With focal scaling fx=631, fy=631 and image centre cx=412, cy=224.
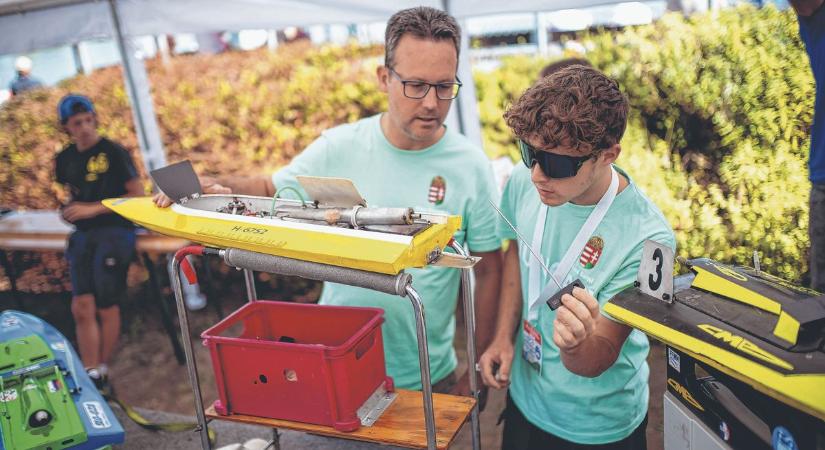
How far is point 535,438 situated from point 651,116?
124 inches

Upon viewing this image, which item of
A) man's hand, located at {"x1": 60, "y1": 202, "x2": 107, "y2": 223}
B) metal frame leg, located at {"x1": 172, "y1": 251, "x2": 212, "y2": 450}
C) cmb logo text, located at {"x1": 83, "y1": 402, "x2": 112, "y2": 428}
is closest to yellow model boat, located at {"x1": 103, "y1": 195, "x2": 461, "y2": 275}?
metal frame leg, located at {"x1": 172, "y1": 251, "x2": 212, "y2": 450}

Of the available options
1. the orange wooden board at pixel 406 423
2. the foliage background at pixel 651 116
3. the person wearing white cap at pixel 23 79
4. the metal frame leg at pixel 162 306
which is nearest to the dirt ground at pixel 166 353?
the metal frame leg at pixel 162 306

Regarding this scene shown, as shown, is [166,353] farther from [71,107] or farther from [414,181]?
[414,181]

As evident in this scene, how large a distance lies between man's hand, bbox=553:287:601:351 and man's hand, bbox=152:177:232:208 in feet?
4.68

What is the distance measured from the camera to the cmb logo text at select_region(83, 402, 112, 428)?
2.63 metres

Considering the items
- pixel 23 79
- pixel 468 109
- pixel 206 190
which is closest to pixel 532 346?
pixel 206 190

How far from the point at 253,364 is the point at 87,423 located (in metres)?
1.00

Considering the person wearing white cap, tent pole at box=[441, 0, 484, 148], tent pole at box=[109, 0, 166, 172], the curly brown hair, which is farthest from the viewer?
the person wearing white cap

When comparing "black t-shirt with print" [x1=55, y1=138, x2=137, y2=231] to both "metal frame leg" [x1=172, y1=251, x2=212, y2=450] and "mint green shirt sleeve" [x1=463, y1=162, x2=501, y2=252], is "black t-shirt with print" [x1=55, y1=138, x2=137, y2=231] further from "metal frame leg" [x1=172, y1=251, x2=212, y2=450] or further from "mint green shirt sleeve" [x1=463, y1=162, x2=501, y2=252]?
"mint green shirt sleeve" [x1=463, y1=162, x2=501, y2=252]

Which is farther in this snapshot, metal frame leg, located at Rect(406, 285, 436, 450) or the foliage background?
the foliage background

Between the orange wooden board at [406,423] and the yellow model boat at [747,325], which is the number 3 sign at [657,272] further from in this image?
the orange wooden board at [406,423]

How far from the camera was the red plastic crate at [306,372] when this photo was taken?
2006mm

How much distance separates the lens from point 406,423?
2.08m

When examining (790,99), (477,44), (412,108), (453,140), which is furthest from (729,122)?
(477,44)
